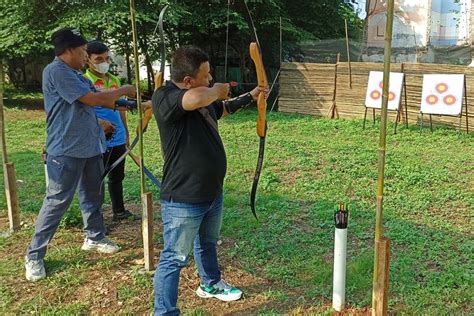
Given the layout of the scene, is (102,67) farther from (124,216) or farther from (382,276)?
(382,276)

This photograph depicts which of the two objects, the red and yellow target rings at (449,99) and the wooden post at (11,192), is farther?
the red and yellow target rings at (449,99)

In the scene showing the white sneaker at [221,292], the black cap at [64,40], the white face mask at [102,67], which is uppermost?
the black cap at [64,40]

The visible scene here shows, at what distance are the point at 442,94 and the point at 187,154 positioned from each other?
7.35m

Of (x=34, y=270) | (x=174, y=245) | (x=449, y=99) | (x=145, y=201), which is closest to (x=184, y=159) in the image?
(x=174, y=245)

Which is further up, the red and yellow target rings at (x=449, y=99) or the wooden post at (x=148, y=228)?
the red and yellow target rings at (x=449, y=99)

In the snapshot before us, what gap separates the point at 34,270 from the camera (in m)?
2.99

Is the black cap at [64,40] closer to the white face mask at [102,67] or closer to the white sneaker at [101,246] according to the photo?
the white face mask at [102,67]

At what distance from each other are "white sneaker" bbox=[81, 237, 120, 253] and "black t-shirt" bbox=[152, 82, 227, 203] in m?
1.29

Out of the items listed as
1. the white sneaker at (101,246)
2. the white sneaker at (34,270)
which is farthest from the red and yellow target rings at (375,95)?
the white sneaker at (34,270)

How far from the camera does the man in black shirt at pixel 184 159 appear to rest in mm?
2176

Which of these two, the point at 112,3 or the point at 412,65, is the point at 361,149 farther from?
the point at 112,3

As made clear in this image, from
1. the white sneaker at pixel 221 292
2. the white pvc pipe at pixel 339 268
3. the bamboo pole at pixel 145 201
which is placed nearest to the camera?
the white pvc pipe at pixel 339 268

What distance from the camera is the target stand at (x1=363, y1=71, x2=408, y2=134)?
894cm

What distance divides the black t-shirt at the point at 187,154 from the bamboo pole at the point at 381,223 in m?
0.73
